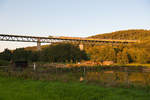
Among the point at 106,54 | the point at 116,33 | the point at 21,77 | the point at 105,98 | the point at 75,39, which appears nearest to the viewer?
the point at 105,98

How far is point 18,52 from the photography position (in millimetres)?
61656

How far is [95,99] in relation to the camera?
31.7 feet

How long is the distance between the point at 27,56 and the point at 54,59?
1356 cm

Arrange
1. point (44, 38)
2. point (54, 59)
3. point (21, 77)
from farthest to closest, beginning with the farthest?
point (44, 38) < point (54, 59) < point (21, 77)

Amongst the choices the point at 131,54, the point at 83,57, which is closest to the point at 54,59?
the point at 83,57

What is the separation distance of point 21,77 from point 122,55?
138 ft

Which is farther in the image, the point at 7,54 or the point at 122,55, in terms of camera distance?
the point at 7,54

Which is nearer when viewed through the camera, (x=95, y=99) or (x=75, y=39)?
(x=95, y=99)

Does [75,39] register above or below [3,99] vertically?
above

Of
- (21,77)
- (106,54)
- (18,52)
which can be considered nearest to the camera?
(21,77)

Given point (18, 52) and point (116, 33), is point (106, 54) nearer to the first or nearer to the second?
point (18, 52)

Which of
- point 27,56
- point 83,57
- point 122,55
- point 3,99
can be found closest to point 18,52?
point 27,56

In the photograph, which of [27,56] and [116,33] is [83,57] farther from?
[116,33]

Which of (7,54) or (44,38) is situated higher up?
(44,38)
